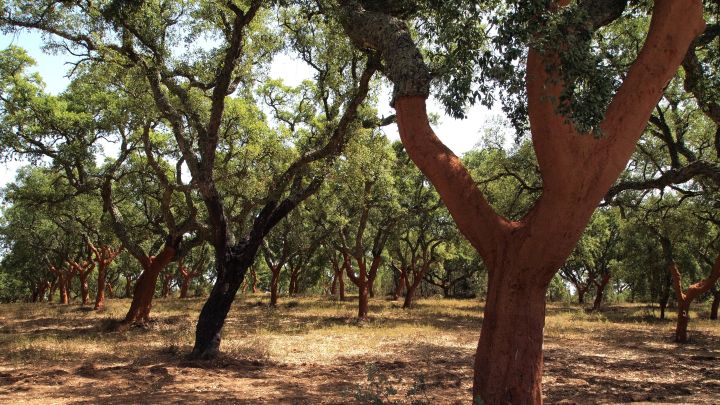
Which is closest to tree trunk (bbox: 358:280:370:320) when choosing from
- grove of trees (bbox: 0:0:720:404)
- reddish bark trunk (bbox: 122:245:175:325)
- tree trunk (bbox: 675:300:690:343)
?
grove of trees (bbox: 0:0:720:404)

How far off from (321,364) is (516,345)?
591 cm

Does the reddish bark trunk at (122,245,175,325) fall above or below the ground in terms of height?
above

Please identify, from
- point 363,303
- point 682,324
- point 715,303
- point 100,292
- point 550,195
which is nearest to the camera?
point 550,195

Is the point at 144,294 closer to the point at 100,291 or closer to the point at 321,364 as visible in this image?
the point at 321,364

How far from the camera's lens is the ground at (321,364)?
7.03 meters

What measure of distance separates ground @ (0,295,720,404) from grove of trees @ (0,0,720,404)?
136cm

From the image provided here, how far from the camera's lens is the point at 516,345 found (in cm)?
471

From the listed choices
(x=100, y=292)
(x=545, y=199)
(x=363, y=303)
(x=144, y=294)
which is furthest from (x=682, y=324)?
(x=100, y=292)

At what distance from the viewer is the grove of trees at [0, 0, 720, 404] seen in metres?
4.68

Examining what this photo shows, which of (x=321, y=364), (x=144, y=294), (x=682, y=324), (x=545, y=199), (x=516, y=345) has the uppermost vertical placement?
(x=545, y=199)

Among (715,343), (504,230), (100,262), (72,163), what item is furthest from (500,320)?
(100,262)

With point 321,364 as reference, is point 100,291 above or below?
above

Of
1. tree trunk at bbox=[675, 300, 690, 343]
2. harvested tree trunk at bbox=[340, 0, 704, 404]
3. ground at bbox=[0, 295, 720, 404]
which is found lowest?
ground at bbox=[0, 295, 720, 404]

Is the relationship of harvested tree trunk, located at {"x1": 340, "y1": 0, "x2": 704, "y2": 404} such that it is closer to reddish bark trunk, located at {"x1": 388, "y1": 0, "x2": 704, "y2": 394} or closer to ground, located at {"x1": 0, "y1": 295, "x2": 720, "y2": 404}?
reddish bark trunk, located at {"x1": 388, "y1": 0, "x2": 704, "y2": 394}
